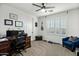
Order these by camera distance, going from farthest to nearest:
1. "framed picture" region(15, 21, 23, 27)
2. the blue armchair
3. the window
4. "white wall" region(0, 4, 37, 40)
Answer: the blue armchair, the window, "framed picture" region(15, 21, 23, 27), "white wall" region(0, 4, 37, 40)

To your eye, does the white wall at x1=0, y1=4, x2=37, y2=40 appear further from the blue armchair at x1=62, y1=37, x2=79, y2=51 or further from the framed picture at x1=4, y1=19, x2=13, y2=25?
the blue armchair at x1=62, y1=37, x2=79, y2=51

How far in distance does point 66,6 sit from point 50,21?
3.00 feet

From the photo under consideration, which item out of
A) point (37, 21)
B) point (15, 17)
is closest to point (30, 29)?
point (37, 21)

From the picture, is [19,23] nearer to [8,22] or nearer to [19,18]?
[19,18]

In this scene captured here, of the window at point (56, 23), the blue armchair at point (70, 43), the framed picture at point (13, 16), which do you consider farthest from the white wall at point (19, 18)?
the blue armchair at point (70, 43)

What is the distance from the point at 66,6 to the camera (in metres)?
3.34

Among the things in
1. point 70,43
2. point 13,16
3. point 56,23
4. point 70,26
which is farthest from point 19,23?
point 70,43

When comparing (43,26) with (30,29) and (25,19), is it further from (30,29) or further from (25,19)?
(25,19)

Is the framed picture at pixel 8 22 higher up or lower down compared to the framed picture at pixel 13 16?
lower down

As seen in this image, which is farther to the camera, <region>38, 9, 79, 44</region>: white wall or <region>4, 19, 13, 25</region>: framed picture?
<region>38, 9, 79, 44</region>: white wall

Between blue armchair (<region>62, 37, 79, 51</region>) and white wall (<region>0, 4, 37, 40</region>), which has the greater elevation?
white wall (<region>0, 4, 37, 40</region>)

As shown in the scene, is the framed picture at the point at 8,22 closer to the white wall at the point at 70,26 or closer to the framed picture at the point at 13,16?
the framed picture at the point at 13,16

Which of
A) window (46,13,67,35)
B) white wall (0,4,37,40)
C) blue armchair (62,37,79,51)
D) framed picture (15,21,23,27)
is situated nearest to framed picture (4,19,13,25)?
white wall (0,4,37,40)

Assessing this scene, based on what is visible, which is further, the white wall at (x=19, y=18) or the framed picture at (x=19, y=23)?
the framed picture at (x=19, y=23)
